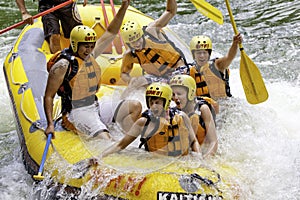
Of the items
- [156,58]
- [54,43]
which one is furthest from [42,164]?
[54,43]

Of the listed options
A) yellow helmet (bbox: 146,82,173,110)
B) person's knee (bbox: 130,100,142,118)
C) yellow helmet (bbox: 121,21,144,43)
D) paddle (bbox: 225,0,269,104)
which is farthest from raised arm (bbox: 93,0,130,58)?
paddle (bbox: 225,0,269,104)

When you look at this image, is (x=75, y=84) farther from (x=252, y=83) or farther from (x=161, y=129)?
(x=252, y=83)

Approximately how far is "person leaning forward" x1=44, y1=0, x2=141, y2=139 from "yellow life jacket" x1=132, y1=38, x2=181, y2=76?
0.54m

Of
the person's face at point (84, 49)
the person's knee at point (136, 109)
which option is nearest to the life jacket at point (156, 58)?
the person's face at point (84, 49)

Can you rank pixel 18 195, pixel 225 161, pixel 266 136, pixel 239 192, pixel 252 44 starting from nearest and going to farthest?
pixel 239 192
pixel 225 161
pixel 266 136
pixel 18 195
pixel 252 44

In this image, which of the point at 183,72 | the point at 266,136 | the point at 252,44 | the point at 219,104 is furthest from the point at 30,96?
the point at 252,44

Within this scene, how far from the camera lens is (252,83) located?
4.64 metres

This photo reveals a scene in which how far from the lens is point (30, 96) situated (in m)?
4.64

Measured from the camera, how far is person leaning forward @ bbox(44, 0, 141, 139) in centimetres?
402

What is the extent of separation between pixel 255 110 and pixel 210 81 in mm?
449

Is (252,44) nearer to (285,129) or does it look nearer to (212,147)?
(285,129)

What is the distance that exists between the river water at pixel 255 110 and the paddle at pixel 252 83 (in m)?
0.13

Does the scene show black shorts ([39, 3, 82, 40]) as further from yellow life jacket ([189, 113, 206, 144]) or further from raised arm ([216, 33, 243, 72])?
yellow life jacket ([189, 113, 206, 144])

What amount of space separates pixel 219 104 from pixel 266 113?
0.47m
